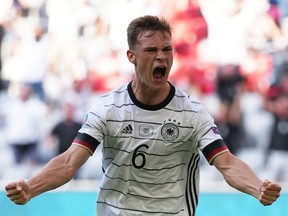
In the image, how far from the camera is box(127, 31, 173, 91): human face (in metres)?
4.56

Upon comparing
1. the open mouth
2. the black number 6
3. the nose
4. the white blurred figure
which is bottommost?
the white blurred figure

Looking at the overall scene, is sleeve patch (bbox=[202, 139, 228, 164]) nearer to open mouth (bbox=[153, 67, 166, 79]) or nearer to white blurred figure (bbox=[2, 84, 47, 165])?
open mouth (bbox=[153, 67, 166, 79])

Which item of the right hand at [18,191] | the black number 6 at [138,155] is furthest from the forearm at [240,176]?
the right hand at [18,191]

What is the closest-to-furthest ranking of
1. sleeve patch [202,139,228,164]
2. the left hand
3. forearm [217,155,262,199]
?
the left hand → forearm [217,155,262,199] → sleeve patch [202,139,228,164]

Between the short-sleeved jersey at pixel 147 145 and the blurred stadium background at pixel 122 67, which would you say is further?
the blurred stadium background at pixel 122 67

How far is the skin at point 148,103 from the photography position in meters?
4.11

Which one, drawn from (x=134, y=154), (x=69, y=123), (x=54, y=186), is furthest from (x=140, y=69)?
(x=69, y=123)

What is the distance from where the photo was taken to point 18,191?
4.08 m

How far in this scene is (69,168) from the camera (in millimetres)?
4426

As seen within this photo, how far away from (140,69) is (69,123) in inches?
187

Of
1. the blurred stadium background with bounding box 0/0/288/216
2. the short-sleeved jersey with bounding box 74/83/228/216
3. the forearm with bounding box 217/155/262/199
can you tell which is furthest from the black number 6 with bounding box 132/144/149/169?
the blurred stadium background with bounding box 0/0/288/216

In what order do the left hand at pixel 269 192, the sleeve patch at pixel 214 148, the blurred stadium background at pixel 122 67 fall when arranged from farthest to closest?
the blurred stadium background at pixel 122 67, the sleeve patch at pixel 214 148, the left hand at pixel 269 192

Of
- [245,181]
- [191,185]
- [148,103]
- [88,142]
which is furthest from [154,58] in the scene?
[245,181]

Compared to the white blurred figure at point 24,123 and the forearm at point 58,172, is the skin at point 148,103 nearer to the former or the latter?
the forearm at point 58,172
